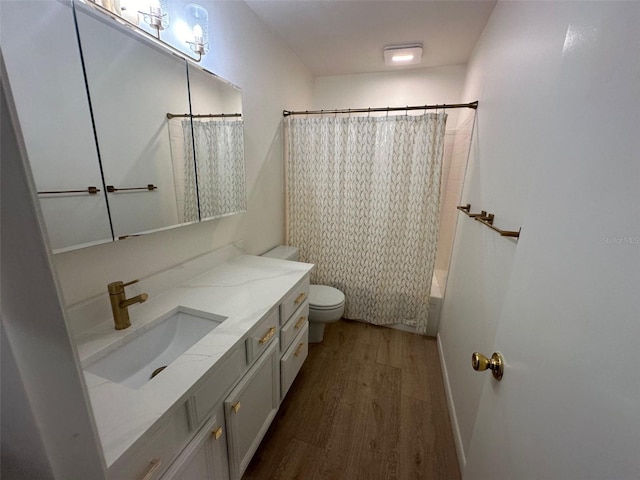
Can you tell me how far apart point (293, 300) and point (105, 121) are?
1102mm

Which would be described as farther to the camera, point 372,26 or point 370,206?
point 370,206

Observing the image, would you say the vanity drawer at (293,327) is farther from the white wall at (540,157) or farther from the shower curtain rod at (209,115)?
the shower curtain rod at (209,115)

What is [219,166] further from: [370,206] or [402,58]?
[402,58]

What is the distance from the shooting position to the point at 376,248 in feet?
7.36

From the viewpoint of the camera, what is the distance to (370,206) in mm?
2174

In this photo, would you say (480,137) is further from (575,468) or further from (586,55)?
(575,468)

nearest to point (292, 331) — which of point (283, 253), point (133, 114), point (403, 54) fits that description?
point (283, 253)

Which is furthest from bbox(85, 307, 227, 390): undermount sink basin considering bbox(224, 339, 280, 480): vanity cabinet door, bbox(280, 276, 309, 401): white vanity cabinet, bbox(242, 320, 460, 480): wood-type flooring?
bbox(242, 320, 460, 480): wood-type flooring

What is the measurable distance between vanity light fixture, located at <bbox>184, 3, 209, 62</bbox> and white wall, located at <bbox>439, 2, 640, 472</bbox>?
1393 millimetres

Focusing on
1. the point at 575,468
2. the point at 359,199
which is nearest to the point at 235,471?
the point at 575,468

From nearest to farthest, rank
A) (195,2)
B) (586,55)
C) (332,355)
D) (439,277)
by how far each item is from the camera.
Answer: (586,55)
(195,2)
(332,355)
(439,277)

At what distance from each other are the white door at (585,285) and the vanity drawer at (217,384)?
82 centimetres

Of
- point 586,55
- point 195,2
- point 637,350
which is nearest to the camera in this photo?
point 637,350

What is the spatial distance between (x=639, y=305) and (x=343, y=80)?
2967 millimetres
